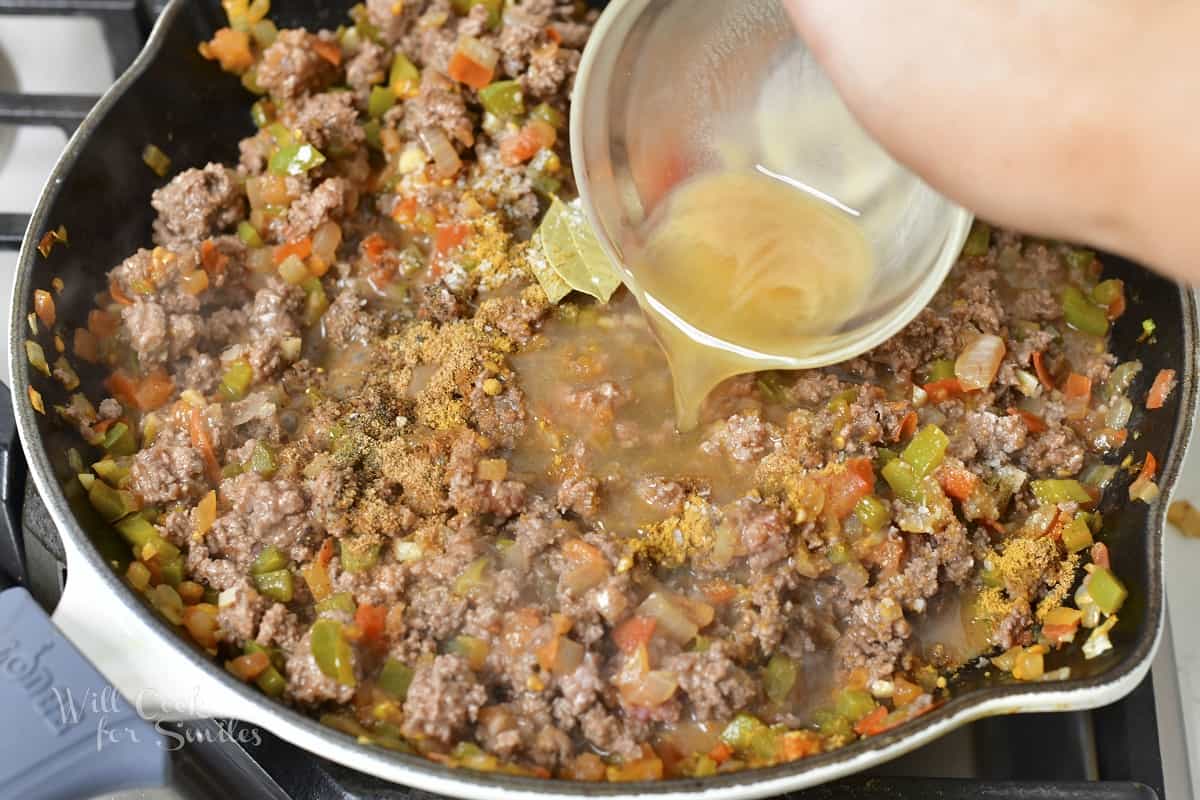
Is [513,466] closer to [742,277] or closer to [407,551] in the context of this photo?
[407,551]

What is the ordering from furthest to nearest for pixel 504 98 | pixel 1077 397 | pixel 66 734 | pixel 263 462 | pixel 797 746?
1. pixel 504 98
2. pixel 1077 397
3. pixel 263 462
4. pixel 797 746
5. pixel 66 734

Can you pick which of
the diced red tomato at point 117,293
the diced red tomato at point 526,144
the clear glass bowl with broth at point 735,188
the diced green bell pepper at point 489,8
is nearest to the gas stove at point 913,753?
the diced red tomato at point 117,293

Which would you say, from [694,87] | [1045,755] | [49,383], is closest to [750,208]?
[694,87]

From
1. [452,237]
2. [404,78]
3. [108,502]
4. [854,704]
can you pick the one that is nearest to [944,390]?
[854,704]

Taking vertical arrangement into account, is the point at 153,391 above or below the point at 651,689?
above

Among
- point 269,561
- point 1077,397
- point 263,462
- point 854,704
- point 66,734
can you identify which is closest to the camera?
point 66,734

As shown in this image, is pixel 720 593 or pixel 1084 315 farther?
pixel 1084 315

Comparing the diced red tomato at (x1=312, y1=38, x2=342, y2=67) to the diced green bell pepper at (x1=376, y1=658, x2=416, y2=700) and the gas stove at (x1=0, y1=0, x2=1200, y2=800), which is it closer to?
the gas stove at (x1=0, y1=0, x2=1200, y2=800)
